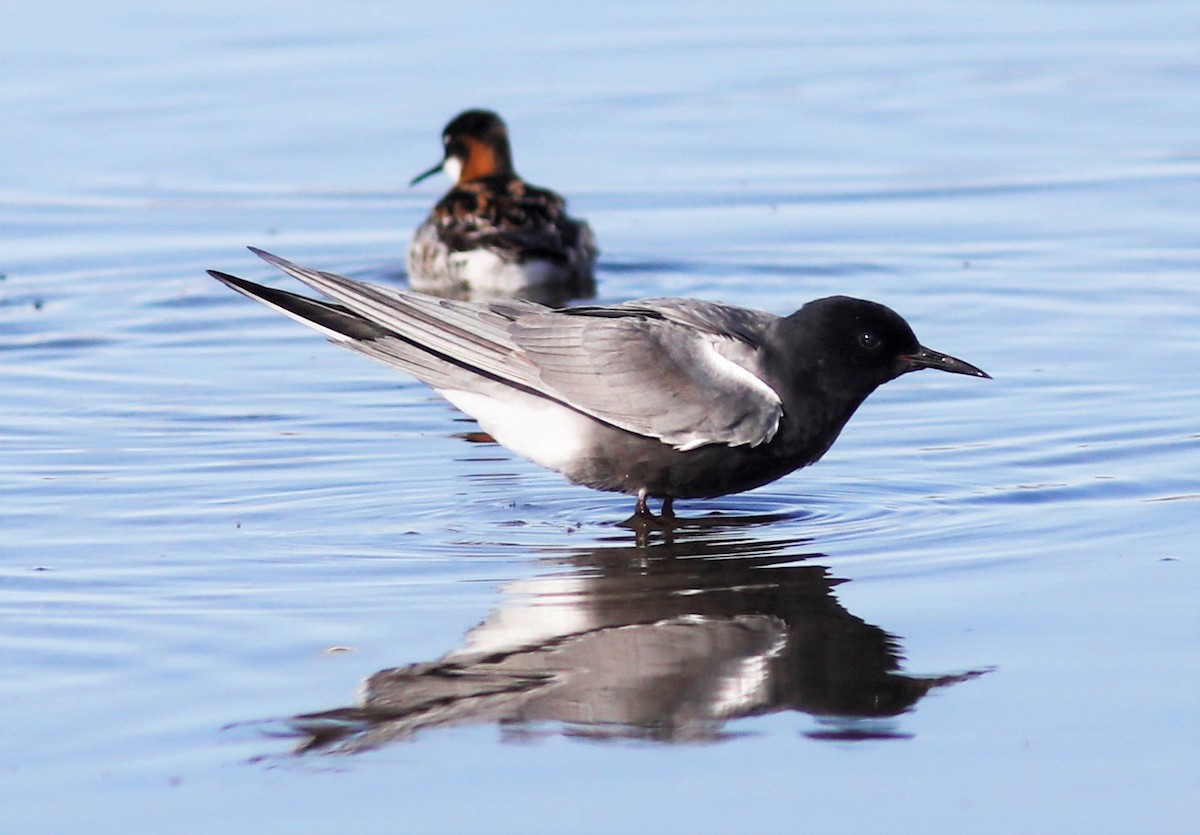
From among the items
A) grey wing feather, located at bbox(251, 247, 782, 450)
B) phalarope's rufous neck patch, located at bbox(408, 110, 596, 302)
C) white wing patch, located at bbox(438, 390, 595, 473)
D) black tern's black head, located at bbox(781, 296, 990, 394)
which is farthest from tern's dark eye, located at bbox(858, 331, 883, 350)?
phalarope's rufous neck patch, located at bbox(408, 110, 596, 302)

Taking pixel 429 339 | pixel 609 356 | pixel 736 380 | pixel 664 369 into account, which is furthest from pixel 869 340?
pixel 429 339

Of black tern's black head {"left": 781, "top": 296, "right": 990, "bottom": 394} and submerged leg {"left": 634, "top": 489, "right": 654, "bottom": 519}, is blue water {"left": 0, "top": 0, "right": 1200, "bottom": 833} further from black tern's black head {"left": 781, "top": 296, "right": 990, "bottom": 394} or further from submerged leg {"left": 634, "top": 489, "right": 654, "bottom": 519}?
black tern's black head {"left": 781, "top": 296, "right": 990, "bottom": 394}

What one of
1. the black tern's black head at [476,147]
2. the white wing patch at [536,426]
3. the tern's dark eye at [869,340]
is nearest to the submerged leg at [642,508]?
the white wing patch at [536,426]

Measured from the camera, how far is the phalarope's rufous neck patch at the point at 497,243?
12617 mm

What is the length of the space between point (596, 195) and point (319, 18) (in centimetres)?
519

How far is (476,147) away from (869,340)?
6670 millimetres

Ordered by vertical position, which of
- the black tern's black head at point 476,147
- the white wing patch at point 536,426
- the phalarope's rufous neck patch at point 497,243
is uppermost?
the black tern's black head at point 476,147

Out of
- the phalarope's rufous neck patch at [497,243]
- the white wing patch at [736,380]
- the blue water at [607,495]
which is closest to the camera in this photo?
the blue water at [607,495]

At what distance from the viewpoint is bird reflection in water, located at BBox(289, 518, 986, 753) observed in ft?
17.5

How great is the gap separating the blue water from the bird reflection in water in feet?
0.06

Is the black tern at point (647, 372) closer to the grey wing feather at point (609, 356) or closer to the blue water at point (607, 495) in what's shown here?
the grey wing feather at point (609, 356)

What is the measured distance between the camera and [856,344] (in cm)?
743

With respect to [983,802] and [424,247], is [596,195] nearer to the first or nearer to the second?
[424,247]

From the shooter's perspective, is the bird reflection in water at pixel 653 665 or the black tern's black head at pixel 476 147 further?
the black tern's black head at pixel 476 147
